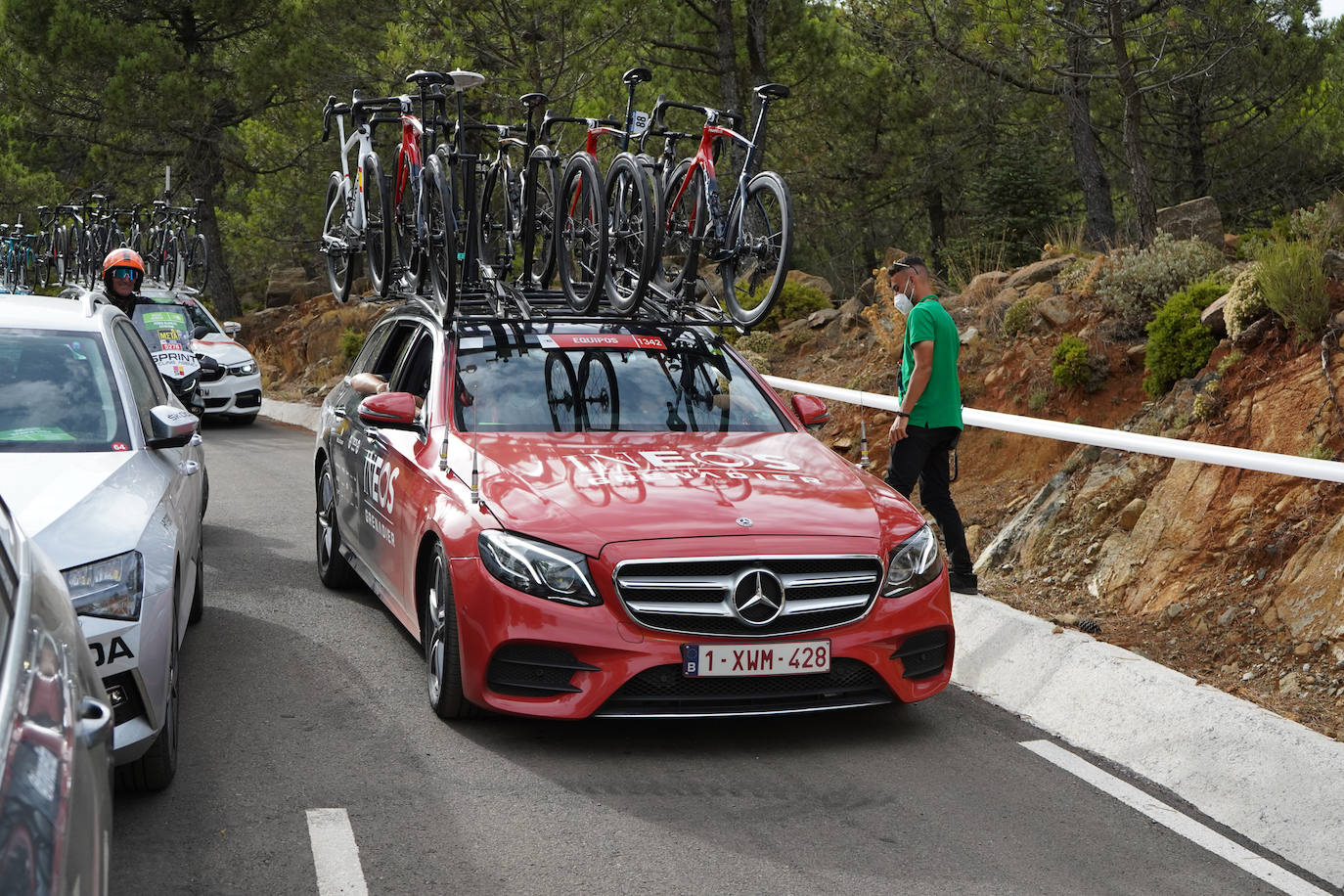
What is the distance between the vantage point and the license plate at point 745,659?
530 centimetres

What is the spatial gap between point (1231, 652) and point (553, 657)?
3.20 metres

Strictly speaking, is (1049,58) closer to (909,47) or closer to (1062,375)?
(909,47)

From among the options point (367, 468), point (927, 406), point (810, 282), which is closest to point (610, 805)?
point (367, 468)

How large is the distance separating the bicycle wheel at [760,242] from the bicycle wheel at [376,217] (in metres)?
2.93

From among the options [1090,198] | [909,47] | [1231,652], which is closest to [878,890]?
[1231,652]

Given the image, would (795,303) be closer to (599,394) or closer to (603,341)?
(603,341)

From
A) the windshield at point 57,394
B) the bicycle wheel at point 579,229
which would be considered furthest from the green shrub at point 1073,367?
the windshield at point 57,394

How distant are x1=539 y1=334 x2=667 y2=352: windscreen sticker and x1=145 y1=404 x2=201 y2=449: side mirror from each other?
183 cm

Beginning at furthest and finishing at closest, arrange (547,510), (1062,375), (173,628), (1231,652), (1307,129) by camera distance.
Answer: (1307,129), (1062,375), (1231,652), (547,510), (173,628)

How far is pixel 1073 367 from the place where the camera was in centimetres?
1126

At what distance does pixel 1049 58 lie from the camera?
20.6 meters

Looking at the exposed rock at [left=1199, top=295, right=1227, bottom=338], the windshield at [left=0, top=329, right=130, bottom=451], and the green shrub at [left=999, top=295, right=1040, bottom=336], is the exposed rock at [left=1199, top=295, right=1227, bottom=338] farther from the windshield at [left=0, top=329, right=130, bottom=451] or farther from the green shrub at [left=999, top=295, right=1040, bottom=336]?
the windshield at [left=0, top=329, right=130, bottom=451]

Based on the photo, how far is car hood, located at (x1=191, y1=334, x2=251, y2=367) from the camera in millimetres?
21031

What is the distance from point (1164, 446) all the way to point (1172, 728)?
1.64 meters
